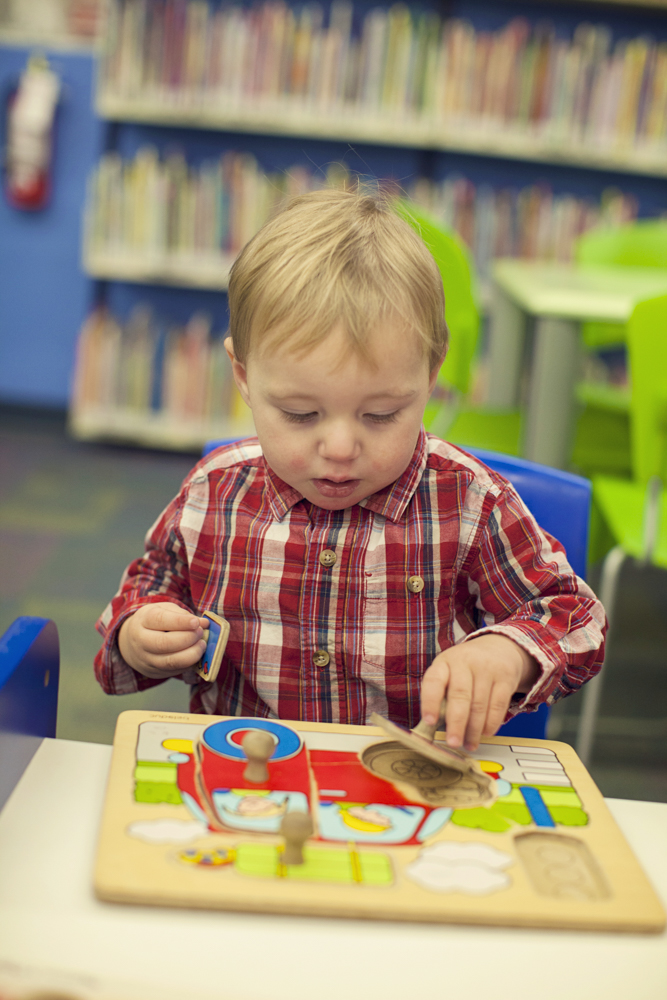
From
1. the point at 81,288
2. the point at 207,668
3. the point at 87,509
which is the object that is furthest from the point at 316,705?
the point at 81,288

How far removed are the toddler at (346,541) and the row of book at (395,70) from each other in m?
2.88

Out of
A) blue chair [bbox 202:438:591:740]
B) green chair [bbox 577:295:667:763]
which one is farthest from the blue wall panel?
blue chair [bbox 202:438:591:740]

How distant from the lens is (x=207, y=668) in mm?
722

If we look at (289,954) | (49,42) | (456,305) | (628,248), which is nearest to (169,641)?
(289,954)

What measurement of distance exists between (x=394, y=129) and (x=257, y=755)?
3.25 meters

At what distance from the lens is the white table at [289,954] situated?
0.41 metres

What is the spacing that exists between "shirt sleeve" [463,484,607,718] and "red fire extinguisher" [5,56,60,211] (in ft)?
10.8

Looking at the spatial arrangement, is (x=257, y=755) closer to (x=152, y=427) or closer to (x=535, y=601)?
(x=535, y=601)

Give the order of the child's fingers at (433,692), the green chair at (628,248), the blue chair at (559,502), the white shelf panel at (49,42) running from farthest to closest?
the white shelf panel at (49,42), the green chair at (628,248), the blue chair at (559,502), the child's fingers at (433,692)

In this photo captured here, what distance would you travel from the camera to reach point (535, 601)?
0.78 metres

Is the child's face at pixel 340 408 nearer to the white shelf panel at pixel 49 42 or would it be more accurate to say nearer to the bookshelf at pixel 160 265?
the bookshelf at pixel 160 265

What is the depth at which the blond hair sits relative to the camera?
677 mm


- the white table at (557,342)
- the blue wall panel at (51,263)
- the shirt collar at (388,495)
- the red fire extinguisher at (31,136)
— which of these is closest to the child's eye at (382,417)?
the shirt collar at (388,495)

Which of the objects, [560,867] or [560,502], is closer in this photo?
[560,867]
